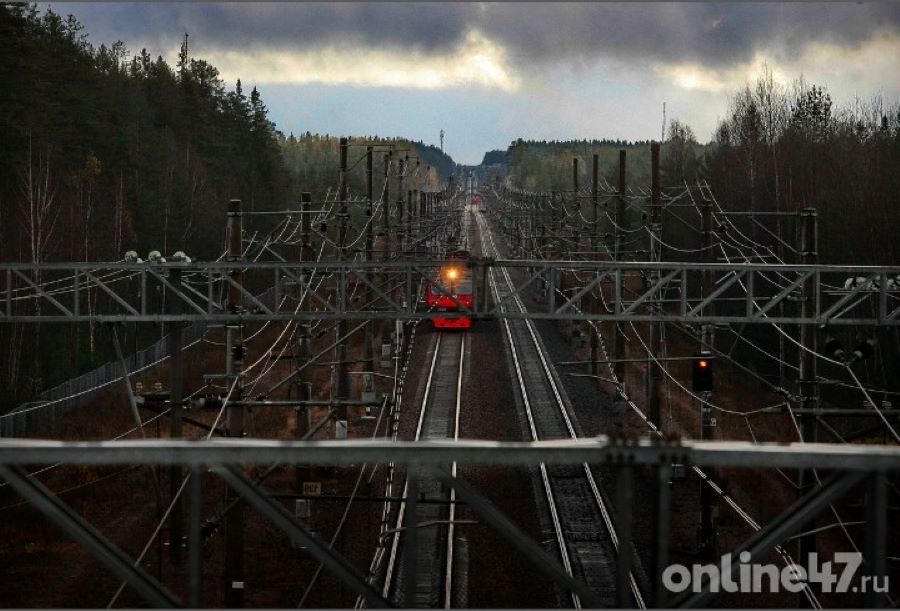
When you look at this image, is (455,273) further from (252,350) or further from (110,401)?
(110,401)

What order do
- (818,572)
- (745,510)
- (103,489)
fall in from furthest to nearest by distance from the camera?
(103,489) < (745,510) < (818,572)

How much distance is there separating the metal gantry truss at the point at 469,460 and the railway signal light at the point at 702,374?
1296 cm

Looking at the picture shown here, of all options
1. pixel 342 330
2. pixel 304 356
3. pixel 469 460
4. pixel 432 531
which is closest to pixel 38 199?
pixel 342 330

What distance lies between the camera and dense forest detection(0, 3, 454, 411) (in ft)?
101

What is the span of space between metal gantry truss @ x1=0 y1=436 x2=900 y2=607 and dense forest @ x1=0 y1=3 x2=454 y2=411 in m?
21.9

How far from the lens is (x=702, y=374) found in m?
17.9

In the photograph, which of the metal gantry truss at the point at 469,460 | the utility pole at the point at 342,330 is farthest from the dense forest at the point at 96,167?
the metal gantry truss at the point at 469,460

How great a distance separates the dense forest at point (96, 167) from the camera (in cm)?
3080

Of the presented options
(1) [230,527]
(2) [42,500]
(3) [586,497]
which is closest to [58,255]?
(3) [586,497]

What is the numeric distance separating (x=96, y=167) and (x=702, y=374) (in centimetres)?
2749

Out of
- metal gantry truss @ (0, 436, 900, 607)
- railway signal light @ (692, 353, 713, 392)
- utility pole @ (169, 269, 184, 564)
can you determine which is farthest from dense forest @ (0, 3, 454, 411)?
metal gantry truss @ (0, 436, 900, 607)

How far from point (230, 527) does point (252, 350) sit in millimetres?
24626

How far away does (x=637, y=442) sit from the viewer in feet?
15.8

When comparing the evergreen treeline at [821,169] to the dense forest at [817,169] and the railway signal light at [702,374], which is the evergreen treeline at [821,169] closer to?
the dense forest at [817,169]
